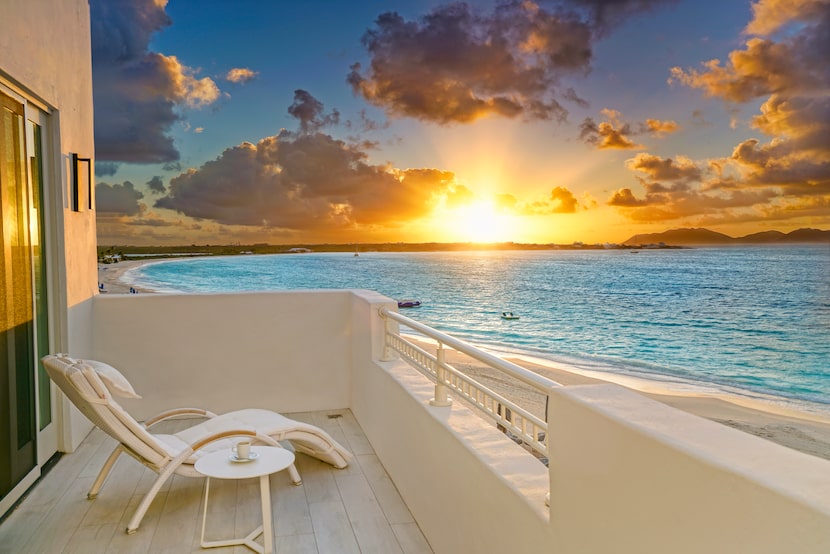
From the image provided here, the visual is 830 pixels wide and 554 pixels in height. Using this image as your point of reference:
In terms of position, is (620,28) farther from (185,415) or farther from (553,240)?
(185,415)

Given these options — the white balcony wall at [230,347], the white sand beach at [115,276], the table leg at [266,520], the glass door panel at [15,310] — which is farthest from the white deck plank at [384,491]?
the white sand beach at [115,276]

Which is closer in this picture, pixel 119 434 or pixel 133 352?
pixel 119 434

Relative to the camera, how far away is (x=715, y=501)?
1.13 meters

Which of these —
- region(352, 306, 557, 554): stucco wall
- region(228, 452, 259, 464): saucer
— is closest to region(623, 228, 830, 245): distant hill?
region(352, 306, 557, 554): stucco wall

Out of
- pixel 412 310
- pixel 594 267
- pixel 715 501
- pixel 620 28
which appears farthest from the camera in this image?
pixel 594 267

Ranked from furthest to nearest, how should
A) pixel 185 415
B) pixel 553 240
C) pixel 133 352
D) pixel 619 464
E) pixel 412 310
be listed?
1. pixel 553 240
2. pixel 412 310
3. pixel 133 352
4. pixel 185 415
5. pixel 619 464

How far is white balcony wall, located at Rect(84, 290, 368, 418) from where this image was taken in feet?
17.8

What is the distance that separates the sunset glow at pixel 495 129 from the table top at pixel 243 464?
1293 inches

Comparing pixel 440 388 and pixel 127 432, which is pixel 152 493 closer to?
pixel 127 432

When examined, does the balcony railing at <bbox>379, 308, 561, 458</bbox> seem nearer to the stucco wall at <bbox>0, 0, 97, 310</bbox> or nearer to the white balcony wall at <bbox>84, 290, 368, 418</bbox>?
the white balcony wall at <bbox>84, 290, 368, 418</bbox>

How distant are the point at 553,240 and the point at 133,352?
45.2m

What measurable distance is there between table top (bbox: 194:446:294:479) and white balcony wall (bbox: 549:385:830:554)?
67.1 inches

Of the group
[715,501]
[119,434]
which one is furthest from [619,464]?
[119,434]

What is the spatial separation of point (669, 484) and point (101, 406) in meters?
2.97
